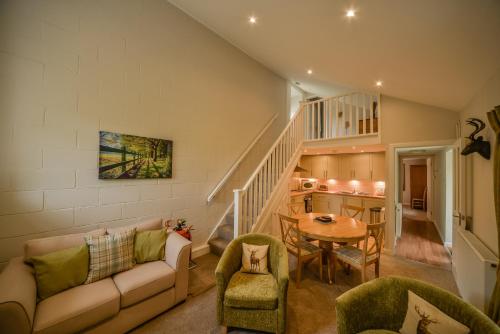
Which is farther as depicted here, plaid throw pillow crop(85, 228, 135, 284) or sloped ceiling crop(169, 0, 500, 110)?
plaid throw pillow crop(85, 228, 135, 284)

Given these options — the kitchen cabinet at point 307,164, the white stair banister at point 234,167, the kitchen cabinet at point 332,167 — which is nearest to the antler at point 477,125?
the white stair banister at point 234,167

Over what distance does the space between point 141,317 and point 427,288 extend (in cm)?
256

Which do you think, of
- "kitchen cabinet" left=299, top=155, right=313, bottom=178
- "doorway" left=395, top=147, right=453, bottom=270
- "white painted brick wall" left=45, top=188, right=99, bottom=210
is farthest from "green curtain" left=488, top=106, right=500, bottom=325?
"kitchen cabinet" left=299, top=155, right=313, bottom=178

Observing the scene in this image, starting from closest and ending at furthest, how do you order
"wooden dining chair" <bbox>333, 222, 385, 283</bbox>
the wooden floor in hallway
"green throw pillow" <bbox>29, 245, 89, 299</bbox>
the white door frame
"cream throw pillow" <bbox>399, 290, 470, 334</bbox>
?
"cream throw pillow" <bbox>399, 290, 470, 334</bbox>, "green throw pillow" <bbox>29, 245, 89, 299</bbox>, "wooden dining chair" <bbox>333, 222, 385, 283</bbox>, the wooden floor in hallway, the white door frame

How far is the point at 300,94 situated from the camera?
683cm

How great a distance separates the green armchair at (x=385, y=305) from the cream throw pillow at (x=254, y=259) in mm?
969

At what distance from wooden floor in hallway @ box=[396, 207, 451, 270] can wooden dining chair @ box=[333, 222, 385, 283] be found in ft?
5.79

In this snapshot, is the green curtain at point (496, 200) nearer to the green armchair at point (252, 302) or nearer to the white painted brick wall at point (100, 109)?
the green armchair at point (252, 302)

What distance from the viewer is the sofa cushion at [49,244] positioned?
71.1 inches

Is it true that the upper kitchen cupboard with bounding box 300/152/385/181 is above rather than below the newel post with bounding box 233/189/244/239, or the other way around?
above

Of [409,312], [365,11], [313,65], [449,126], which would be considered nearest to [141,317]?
[409,312]

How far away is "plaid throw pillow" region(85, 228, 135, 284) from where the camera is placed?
76.0 inches

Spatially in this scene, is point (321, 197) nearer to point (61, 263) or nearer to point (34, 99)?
point (61, 263)

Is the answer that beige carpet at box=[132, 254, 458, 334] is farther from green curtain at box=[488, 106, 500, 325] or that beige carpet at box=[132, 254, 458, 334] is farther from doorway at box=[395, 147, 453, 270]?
green curtain at box=[488, 106, 500, 325]
